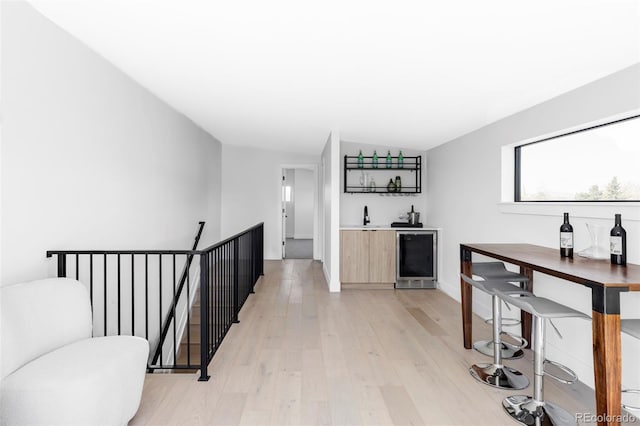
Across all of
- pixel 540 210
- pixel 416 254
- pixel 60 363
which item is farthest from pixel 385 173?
pixel 60 363

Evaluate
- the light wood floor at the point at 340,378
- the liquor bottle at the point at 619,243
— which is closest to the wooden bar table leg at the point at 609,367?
Result: the light wood floor at the point at 340,378

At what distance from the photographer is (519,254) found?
2676 millimetres

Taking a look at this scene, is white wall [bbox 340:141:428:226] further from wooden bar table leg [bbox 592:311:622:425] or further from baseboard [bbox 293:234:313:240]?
baseboard [bbox 293:234:313:240]

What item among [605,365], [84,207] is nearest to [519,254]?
[605,365]

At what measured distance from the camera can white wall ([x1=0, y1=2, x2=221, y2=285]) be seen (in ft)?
6.93

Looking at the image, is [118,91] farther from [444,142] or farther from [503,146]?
[444,142]

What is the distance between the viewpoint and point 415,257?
17.6 feet

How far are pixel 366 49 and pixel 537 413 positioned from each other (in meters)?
2.41

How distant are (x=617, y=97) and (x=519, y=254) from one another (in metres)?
1.18

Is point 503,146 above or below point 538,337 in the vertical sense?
above

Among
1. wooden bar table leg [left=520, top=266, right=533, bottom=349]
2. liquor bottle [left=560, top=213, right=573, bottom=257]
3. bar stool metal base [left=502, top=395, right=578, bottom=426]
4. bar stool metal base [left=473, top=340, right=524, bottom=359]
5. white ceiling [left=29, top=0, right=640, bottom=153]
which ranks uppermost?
white ceiling [left=29, top=0, right=640, bottom=153]

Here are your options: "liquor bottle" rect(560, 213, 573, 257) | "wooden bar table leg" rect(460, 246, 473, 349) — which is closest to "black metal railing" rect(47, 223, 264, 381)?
"wooden bar table leg" rect(460, 246, 473, 349)

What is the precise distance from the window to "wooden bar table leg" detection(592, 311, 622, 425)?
1.15 m

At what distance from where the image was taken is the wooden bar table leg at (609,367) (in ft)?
5.65
